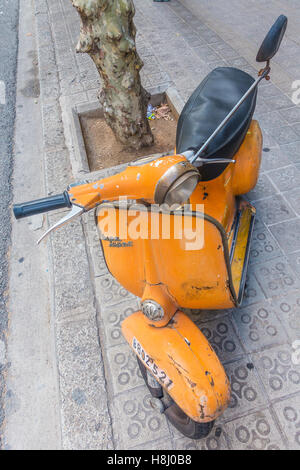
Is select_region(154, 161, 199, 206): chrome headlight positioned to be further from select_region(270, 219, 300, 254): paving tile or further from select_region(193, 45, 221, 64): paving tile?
select_region(193, 45, 221, 64): paving tile

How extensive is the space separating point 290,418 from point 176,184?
1390 mm

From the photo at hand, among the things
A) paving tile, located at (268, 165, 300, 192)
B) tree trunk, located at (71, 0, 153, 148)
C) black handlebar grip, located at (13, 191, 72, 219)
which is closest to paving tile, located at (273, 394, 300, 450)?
black handlebar grip, located at (13, 191, 72, 219)

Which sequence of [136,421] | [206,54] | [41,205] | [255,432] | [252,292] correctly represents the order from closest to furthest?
[41,205] → [255,432] → [136,421] → [252,292] → [206,54]

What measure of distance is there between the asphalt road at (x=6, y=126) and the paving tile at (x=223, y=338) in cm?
128

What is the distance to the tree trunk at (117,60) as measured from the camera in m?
2.29

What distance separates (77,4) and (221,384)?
2.56 meters

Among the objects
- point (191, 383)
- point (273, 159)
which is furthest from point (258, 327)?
point (273, 159)

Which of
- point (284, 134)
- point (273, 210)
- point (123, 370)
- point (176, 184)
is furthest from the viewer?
point (284, 134)

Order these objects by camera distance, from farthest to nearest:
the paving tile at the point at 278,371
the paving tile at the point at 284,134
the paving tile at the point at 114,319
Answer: the paving tile at the point at 284,134 < the paving tile at the point at 114,319 < the paving tile at the point at 278,371

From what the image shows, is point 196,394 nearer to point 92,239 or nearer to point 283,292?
point 283,292

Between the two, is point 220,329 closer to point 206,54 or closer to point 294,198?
point 294,198

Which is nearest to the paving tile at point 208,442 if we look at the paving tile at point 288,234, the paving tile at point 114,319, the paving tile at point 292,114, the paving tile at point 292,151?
the paving tile at point 114,319

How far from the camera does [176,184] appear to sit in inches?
35.5

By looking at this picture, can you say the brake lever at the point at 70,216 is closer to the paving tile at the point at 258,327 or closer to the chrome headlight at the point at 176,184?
the chrome headlight at the point at 176,184
